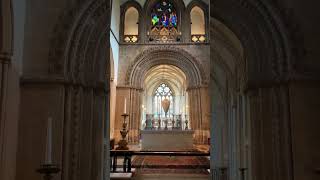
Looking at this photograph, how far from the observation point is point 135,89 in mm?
2865

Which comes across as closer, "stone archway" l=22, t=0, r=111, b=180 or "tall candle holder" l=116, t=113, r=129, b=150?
"tall candle holder" l=116, t=113, r=129, b=150

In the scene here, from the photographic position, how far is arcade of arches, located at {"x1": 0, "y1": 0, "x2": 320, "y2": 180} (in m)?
2.70

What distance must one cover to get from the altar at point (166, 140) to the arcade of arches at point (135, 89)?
3.4 inches

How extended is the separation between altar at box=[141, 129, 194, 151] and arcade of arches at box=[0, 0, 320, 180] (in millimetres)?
86

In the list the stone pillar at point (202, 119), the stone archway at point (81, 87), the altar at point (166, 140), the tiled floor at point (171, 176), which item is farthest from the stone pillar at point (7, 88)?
the stone pillar at point (202, 119)

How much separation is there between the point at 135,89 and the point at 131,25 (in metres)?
0.80

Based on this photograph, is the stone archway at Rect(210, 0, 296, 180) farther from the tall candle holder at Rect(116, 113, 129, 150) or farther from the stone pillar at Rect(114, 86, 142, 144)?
the tall candle holder at Rect(116, 113, 129, 150)

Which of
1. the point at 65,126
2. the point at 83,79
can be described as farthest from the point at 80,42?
the point at 65,126

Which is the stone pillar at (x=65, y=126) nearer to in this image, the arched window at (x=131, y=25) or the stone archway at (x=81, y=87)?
the stone archway at (x=81, y=87)

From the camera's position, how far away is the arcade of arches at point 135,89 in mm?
2699

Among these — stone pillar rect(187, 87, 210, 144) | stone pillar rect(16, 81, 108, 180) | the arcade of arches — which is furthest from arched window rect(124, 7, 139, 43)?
stone pillar rect(187, 87, 210, 144)

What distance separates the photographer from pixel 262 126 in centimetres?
279

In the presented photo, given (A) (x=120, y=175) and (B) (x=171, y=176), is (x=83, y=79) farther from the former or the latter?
(B) (x=171, y=176)

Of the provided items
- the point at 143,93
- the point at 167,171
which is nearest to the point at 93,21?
the point at 143,93
